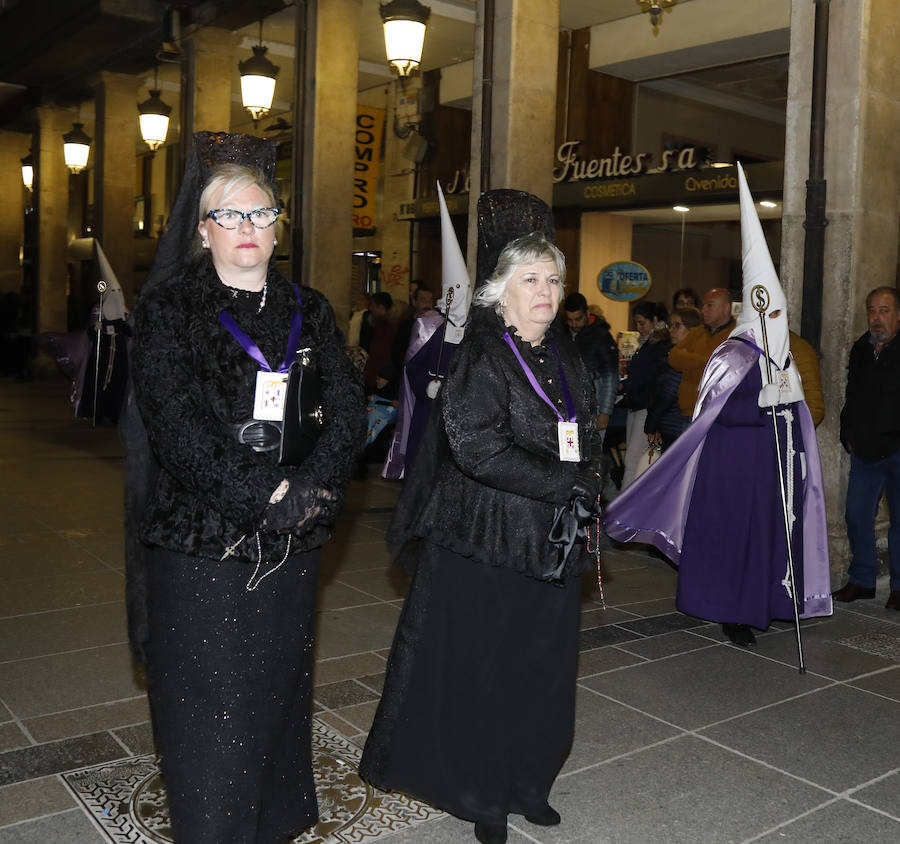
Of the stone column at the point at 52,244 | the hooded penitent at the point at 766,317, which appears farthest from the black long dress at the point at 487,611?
the stone column at the point at 52,244

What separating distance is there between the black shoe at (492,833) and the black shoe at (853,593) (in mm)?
4022

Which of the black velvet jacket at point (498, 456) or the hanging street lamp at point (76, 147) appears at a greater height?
the hanging street lamp at point (76, 147)

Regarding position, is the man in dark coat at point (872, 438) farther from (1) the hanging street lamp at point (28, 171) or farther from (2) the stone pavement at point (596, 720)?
(1) the hanging street lamp at point (28, 171)

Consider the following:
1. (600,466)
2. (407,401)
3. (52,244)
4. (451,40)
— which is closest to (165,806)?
(600,466)

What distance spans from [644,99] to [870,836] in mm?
13746

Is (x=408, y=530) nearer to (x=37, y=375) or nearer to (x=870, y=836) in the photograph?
(x=870, y=836)

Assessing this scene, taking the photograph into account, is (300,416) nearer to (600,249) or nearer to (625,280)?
(625,280)

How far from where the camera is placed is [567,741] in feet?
11.1

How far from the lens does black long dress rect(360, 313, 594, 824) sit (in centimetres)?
322

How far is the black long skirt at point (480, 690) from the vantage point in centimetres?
330

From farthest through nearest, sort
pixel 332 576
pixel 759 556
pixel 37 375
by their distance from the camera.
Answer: pixel 37 375 → pixel 332 576 → pixel 759 556

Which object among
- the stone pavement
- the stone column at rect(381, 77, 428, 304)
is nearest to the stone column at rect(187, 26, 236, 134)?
the stone column at rect(381, 77, 428, 304)

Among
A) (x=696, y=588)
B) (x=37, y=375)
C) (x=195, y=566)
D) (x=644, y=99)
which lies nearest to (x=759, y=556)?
(x=696, y=588)

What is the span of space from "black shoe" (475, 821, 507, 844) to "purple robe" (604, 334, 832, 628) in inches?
104
